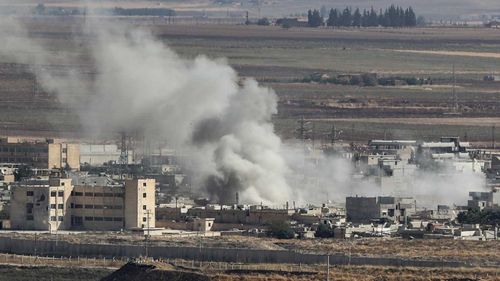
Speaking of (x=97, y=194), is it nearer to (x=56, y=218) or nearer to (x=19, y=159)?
(x=56, y=218)

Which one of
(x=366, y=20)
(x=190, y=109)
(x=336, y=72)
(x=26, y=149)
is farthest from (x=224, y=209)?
(x=366, y=20)

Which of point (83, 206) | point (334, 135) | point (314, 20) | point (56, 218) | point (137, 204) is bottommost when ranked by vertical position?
point (56, 218)

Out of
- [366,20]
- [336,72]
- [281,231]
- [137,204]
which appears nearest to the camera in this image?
[281,231]

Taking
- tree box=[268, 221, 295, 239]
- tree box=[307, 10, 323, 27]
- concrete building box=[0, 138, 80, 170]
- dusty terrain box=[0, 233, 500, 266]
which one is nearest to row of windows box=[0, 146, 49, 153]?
concrete building box=[0, 138, 80, 170]

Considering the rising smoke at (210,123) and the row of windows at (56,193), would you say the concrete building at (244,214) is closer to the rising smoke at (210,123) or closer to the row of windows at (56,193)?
the row of windows at (56,193)

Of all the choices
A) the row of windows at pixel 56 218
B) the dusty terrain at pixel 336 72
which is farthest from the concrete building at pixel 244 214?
the dusty terrain at pixel 336 72

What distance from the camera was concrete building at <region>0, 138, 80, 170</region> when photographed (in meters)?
92.1

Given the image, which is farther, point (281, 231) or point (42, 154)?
point (42, 154)

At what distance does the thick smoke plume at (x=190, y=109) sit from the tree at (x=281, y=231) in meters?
9.13

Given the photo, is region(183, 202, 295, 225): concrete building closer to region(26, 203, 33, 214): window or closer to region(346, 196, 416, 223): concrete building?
region(346, 196, 416, 223): concrete building

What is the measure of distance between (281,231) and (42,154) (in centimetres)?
2784

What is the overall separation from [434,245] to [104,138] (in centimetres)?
4125

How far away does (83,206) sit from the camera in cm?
7044

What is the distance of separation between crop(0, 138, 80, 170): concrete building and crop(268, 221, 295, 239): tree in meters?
23.7
